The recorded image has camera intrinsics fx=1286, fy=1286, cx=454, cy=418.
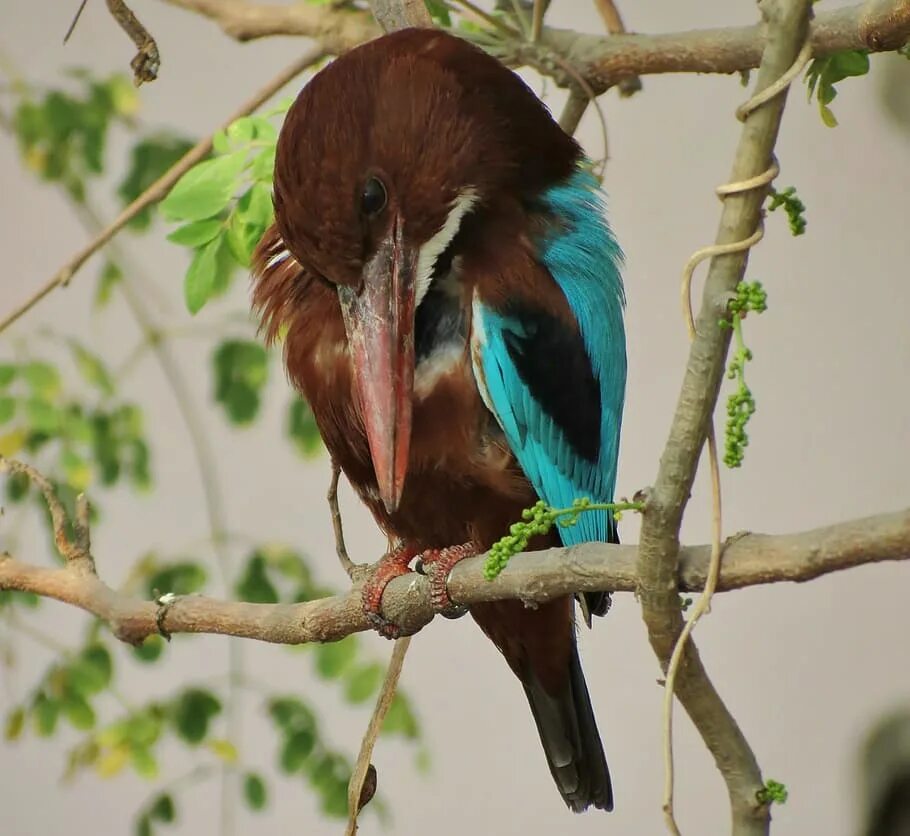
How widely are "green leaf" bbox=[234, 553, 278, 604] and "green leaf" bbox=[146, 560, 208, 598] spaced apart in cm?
5

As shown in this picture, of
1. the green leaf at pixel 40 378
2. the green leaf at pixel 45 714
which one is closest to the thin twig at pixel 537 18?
the green leaf at pixel 40 378

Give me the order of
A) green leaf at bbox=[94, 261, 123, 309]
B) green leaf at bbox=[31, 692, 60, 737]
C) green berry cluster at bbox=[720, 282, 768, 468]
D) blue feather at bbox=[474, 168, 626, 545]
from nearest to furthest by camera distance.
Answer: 1. green berry cluster at bbox=[720, 282, 768, 468]
2. blue feather at bbox=[474, 168, 626, 545]
3. green leaf at bbox=[31, 692, 60, 737]
4. green leaf at bbox=[94, 261, 123, 309]

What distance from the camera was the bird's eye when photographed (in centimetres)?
97

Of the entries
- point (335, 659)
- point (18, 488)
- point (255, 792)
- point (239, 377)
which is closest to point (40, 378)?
point (18, 488)

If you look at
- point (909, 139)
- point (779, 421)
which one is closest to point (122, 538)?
point (779, 421)

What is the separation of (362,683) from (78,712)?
13.4 inches

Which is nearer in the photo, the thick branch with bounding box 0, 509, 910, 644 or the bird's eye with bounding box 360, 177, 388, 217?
the thick branch with bounding box 0, 509, 910, 644

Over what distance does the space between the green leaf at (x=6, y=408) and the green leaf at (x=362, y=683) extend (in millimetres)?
522

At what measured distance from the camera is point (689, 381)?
0.64 m

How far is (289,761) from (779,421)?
37.2 inches

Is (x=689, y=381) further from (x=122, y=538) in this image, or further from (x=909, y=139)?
(x=122, y=538)

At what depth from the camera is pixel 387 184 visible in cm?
98

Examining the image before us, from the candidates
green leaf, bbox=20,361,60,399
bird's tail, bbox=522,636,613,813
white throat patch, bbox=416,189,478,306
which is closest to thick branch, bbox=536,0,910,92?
white throat patch, bbox=416,189,478,306

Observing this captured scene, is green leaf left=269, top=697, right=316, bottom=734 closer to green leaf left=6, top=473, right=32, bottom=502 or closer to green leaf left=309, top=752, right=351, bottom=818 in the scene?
green leaf left=309, top=752, right=351, bottom=818
